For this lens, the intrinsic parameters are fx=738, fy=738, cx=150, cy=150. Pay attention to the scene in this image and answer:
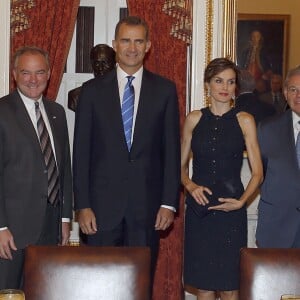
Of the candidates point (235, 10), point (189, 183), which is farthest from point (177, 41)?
point (189, 183)

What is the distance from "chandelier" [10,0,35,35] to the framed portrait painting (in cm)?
140

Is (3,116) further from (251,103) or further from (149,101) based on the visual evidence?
(251,103)

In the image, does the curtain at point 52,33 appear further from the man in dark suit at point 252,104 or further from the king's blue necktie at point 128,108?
the king's blue necktie at point 128,108

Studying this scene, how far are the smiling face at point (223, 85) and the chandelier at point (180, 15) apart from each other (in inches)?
53.7

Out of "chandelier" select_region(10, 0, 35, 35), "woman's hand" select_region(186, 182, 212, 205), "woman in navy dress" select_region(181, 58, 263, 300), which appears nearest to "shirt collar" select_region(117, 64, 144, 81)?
"woman in navy dress" select_region(181, 58, 263, 300)

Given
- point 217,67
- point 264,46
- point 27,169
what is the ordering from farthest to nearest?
point 264,46 < point 217,67 < point 27,169

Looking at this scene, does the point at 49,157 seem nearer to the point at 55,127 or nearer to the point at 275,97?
the point at 55,127

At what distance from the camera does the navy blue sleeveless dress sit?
3.46 metres

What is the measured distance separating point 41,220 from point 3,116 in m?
0.48

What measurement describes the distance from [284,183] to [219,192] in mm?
332

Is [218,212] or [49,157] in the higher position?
[49,157]

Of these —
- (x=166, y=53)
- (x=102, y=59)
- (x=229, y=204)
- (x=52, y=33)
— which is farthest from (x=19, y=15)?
(x=229, y=204)

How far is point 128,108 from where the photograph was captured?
3311mm

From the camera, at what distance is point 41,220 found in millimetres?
3191
